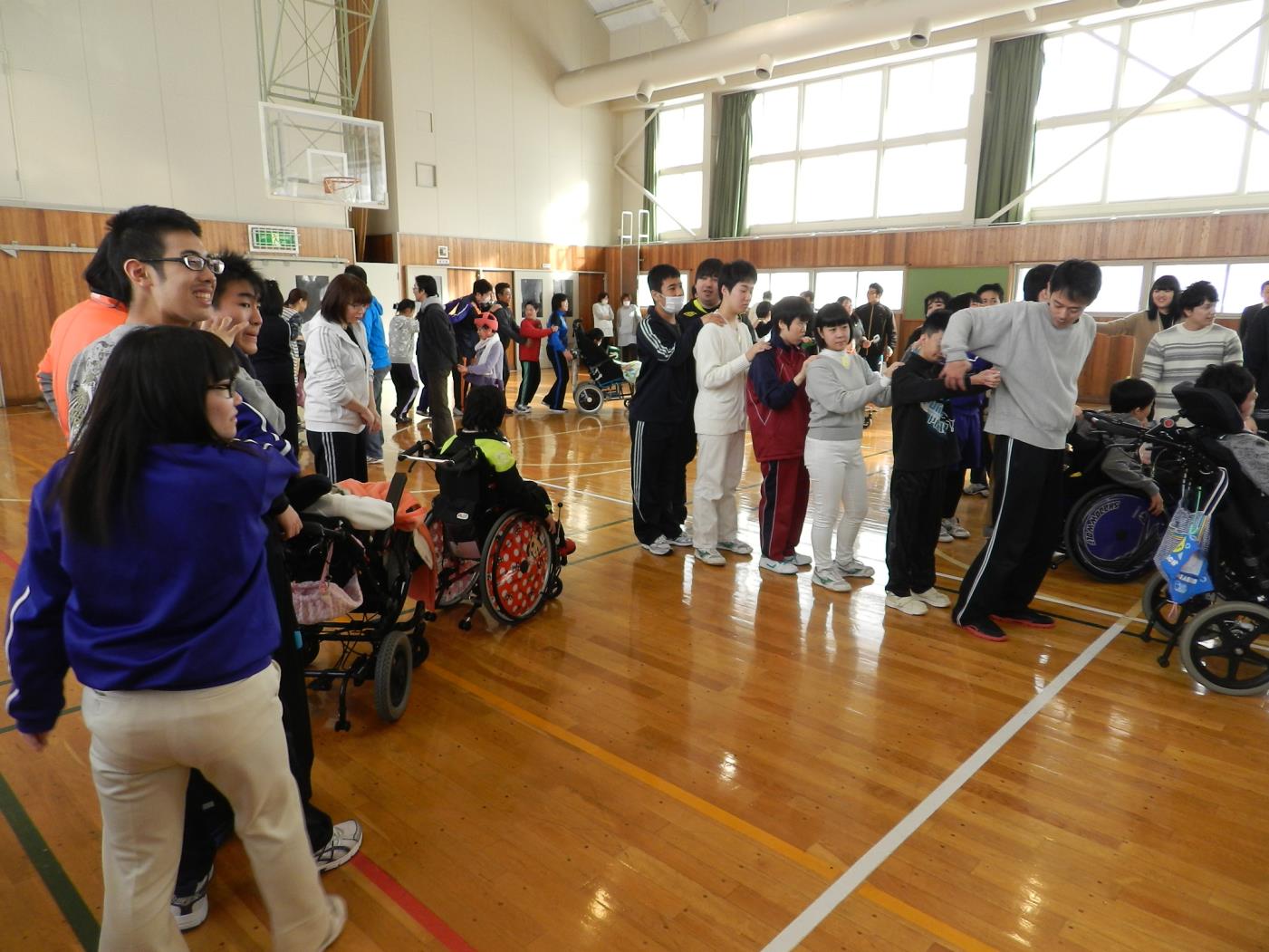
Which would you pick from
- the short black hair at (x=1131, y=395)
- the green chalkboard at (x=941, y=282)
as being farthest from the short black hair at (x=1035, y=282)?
the green chalkboard at (x=941, y=282)

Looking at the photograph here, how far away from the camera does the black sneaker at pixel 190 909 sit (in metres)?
1.78

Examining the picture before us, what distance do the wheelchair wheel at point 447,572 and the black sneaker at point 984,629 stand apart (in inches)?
87.7

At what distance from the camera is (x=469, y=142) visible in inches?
557

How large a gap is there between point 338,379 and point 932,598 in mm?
3026

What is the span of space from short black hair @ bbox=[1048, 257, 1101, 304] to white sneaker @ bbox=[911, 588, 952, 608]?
1.49 metres

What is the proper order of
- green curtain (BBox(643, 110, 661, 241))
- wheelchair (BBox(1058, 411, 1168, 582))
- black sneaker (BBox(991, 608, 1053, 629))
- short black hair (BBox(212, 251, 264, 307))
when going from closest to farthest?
short black hair (BBox(212, 251, 264, 307)), black sneaker (BBox(991, 608, 1053, 629)), wheelchair (BBox(1058, 411, 1168, 582)), green curtain (BBox(643, 110, 661, 241))

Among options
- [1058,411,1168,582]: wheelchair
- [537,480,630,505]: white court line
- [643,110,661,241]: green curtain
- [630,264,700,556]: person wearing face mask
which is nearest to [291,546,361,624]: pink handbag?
[630,264,700,556]: person wearing face mask

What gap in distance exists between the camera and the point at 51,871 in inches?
76.6

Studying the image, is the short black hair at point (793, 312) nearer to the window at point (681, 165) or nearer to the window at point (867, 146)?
the window at point (867, 146)

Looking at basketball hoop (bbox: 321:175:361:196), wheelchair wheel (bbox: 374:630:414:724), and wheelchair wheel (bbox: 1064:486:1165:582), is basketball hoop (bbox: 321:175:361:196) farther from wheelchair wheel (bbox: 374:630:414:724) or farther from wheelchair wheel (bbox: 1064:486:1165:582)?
wheelchair wheel (bbox: 1064:486:1165:582)

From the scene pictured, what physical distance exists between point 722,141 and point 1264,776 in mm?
14725

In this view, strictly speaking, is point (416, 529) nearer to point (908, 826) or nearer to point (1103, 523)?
point (908, 826)

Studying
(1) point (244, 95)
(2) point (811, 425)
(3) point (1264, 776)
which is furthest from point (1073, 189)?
(1) point (244, 95)

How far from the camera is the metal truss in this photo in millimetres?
11406
